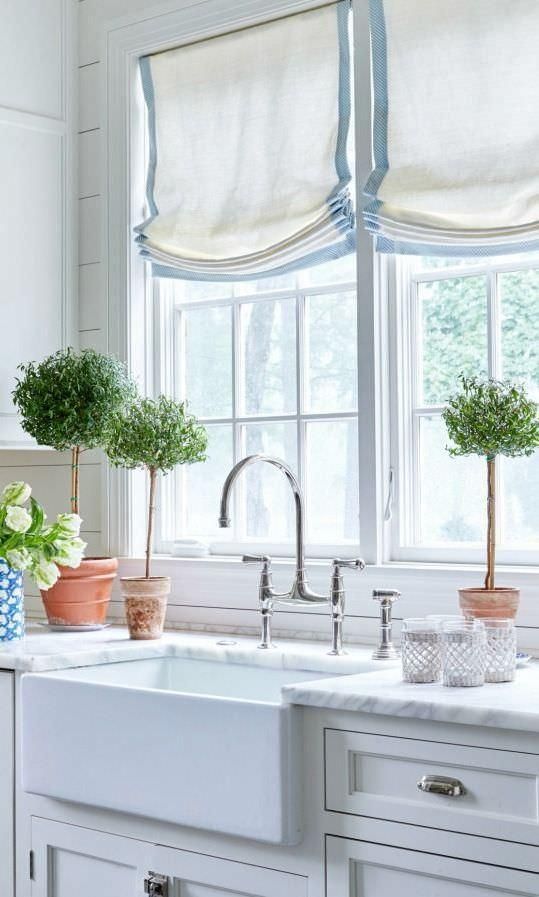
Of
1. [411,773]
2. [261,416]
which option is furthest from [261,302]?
[411,773]

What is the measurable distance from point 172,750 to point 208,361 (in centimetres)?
135

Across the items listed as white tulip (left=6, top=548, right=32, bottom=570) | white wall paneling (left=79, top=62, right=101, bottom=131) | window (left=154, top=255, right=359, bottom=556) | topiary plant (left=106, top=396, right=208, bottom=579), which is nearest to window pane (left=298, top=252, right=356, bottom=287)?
window (left=154, top=255, right=359, bottom=556)

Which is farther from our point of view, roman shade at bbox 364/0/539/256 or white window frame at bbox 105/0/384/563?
white window frame at bbox 105/0/384/563

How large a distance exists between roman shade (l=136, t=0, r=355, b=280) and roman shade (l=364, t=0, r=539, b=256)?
0.13 meters

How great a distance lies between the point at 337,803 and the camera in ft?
6.49

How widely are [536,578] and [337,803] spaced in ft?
2.46

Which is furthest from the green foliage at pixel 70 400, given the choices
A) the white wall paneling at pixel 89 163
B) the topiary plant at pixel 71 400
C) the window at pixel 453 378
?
the window at pixel 453 378

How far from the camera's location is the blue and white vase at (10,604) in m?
2.81

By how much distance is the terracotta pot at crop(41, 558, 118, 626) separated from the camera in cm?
301

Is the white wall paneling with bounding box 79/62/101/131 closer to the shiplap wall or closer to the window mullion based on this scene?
the shiplap wall

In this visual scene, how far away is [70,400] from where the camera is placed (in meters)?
2.99

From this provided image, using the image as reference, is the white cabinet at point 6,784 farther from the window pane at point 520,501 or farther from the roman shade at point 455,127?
the roman shade at point 455,127

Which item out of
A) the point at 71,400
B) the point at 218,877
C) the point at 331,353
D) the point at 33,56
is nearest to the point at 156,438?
the point at 71,400

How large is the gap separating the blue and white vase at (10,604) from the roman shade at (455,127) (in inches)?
45.8
